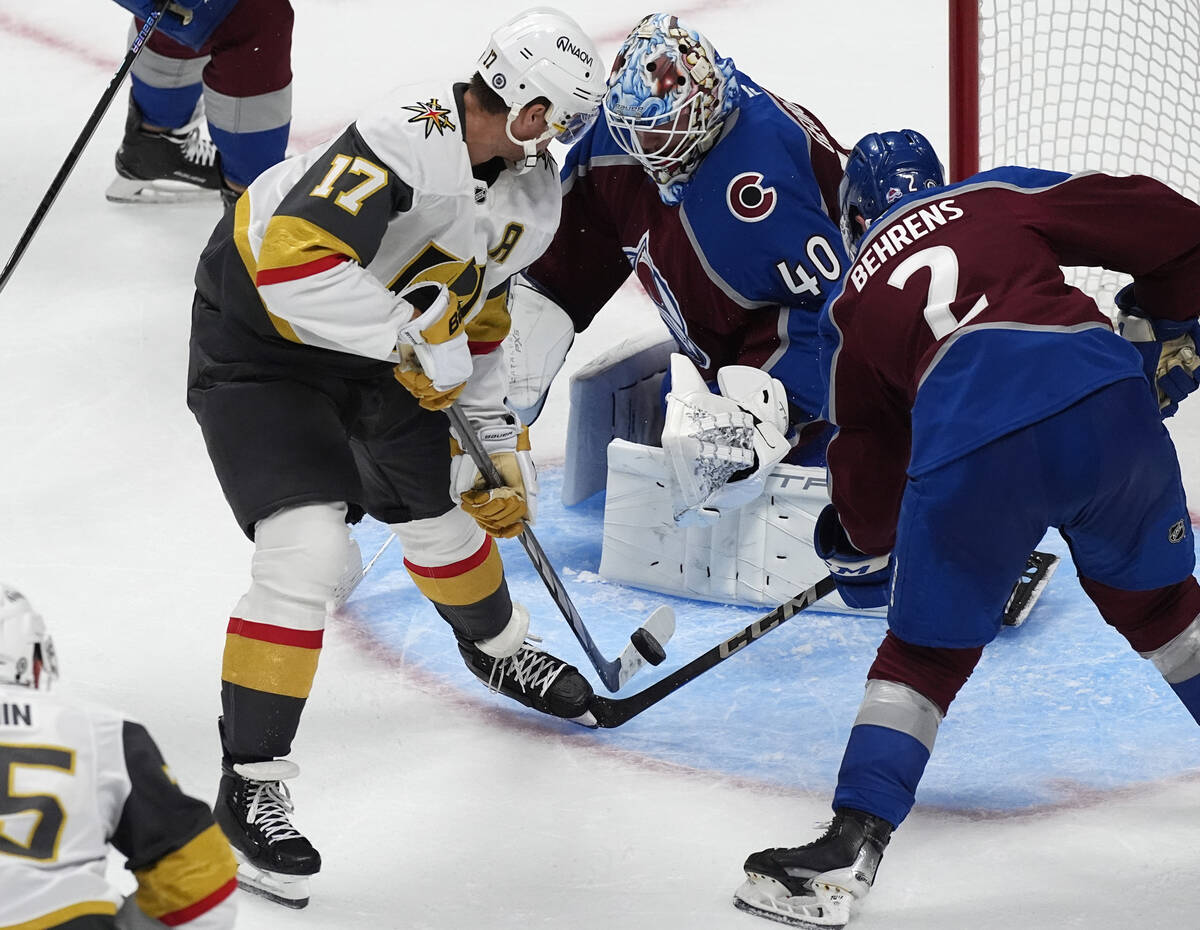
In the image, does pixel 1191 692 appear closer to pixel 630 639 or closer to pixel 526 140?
pixel 630 639

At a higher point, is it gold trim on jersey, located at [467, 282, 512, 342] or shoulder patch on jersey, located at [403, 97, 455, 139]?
shoulder patch on jersey, located at [403, 97, 455, 139]

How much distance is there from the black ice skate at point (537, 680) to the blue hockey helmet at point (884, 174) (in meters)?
0.87

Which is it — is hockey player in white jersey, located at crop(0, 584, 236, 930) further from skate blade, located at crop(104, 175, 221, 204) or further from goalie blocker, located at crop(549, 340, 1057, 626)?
skate blade, located at crop(104, 175, 221, 204)

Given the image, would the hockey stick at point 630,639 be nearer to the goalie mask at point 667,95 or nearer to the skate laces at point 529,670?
the skate laces at point 529,670

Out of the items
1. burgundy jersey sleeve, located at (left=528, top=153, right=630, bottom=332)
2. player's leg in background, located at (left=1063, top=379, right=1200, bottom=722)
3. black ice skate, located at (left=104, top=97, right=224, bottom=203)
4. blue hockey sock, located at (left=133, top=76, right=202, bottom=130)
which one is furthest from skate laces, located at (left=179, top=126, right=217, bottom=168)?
player's leg in background, located at (left=1063, top=379, right=1200, bottom=722)

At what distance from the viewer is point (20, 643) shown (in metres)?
1.63

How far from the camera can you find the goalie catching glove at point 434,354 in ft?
8.29

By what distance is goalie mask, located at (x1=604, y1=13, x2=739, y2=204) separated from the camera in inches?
127

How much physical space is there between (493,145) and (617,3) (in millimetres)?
3799

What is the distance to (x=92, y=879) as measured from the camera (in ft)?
5.41

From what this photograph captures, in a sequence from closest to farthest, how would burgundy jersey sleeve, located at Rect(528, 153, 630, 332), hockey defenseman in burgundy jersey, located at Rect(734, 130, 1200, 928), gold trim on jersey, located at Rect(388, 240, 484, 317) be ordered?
hockey defenseman in burgundy jersey, located at Rect(734, 130, 1200, 928), gold trim on jersey, located at Rect(388, 240, 484, 317), burgundy jersey sleeve, located at Rect(528, 153, 630, 332)

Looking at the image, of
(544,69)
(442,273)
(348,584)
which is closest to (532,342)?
(348,584)

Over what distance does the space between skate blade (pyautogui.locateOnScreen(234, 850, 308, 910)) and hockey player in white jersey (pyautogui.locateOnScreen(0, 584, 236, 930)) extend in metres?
0.76

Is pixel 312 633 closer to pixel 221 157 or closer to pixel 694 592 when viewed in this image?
pixel 694 592
